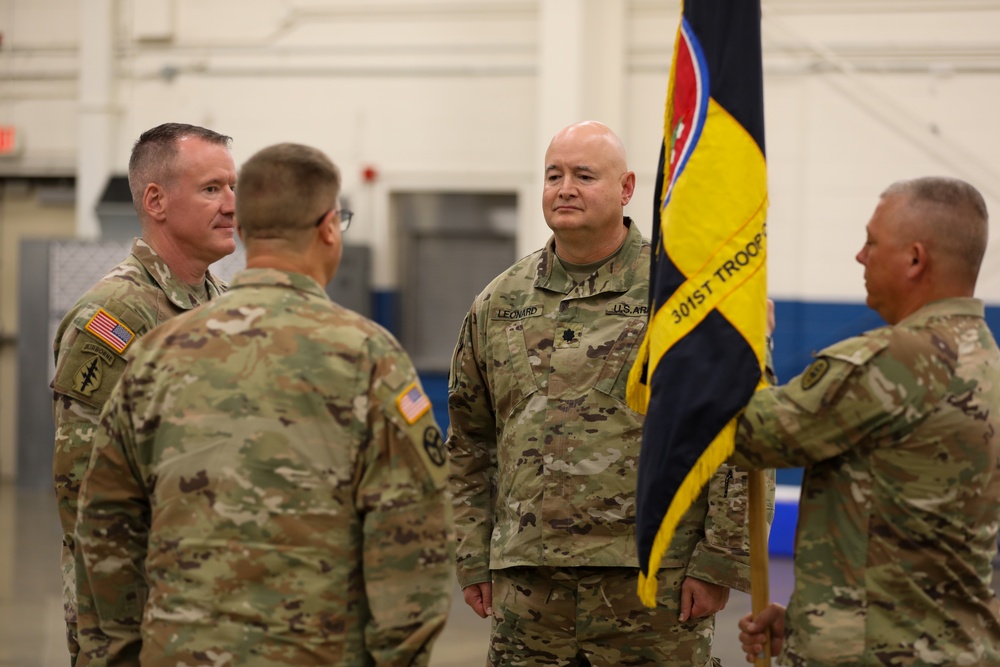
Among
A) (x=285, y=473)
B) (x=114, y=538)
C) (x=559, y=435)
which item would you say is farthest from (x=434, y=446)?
(x=559, y=435)

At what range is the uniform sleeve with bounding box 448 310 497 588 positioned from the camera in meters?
2.85

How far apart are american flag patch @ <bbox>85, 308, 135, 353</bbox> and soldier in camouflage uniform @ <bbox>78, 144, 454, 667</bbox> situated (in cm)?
52

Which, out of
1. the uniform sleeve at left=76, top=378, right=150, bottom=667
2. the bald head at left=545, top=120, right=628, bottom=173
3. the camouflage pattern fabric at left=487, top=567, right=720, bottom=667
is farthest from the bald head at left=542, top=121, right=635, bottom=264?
the uniform sleeve at left=76, top=378, right=150, bottom=667

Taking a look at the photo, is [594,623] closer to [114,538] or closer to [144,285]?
[114,538]

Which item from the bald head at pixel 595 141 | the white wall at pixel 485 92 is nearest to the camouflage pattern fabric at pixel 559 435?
the bald head at pixel 595 141

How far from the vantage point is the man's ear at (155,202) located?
274 cm

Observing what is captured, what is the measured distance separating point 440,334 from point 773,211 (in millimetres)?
2625

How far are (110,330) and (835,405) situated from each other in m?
1.48

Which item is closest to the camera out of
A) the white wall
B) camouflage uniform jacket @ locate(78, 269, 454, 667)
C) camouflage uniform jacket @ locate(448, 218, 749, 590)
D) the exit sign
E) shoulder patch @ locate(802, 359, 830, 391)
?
camouflage uniform jacket @ locate(78, 269, 454, 667)

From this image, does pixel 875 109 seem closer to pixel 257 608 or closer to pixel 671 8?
pixel 671 8

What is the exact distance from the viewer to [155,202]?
2746mm

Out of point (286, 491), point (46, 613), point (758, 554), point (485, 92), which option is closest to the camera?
point (286, 491)

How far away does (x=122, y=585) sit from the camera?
207 centimetres

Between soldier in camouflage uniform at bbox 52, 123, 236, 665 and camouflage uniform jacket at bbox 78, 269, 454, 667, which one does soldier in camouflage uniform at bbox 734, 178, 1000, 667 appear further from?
soldier in camouflage uniform at bbox 52, 123, 236, 665
